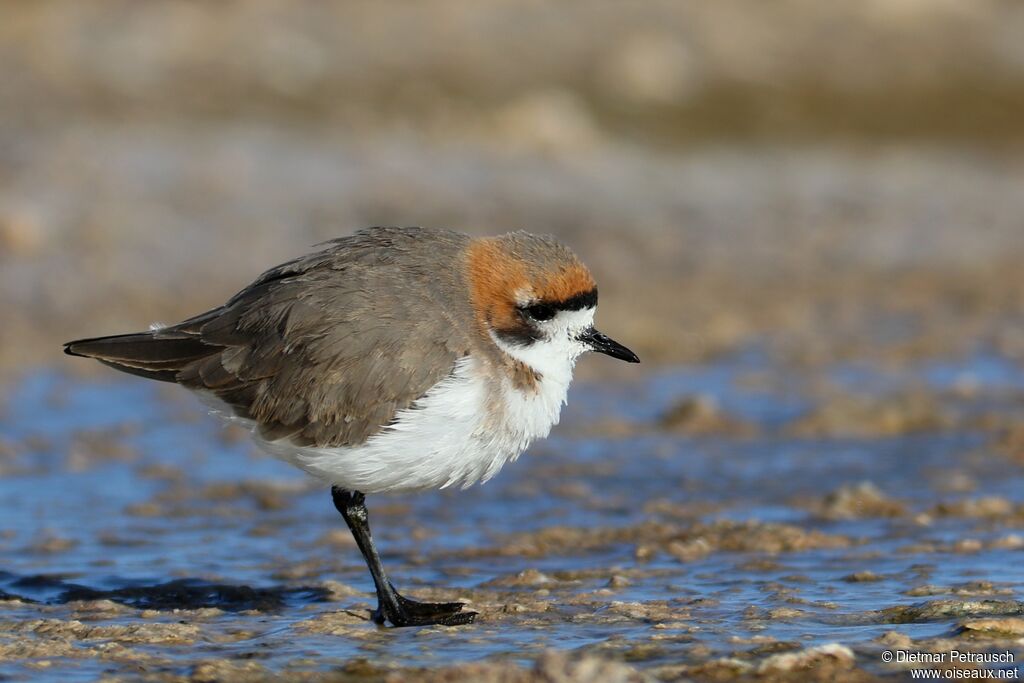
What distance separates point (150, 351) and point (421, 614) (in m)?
1.80

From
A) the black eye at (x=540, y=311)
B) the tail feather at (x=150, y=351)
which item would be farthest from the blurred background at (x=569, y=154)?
the black eye at (x=540, y=311)

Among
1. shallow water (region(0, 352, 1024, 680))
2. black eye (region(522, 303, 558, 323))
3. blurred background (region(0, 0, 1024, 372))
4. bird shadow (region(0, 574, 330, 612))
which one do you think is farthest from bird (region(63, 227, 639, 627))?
blurred background (region(0, 0, 1024, 372))

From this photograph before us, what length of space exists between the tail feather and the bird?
0.03 feet

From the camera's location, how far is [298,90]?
60.1ft

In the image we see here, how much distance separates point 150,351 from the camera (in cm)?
714

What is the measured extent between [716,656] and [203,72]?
14.1 m

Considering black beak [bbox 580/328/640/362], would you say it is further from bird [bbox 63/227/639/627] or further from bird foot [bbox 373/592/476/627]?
bird foot [bbox 373/592/476/627]

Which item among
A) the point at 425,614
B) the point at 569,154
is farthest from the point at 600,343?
the point at 569,154

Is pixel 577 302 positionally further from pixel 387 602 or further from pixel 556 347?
pixel 387 602

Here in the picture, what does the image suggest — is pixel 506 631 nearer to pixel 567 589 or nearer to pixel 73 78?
pixel 567 589

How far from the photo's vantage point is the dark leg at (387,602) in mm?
6375

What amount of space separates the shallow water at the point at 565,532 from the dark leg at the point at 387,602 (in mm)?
124

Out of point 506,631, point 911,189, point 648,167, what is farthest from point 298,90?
point 506,631

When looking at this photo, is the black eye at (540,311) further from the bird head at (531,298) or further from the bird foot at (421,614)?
the bird foot at (421,614)
